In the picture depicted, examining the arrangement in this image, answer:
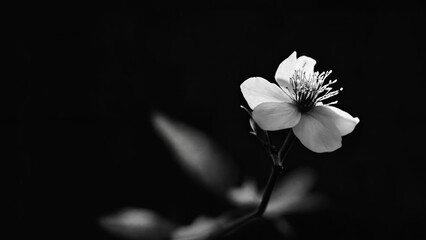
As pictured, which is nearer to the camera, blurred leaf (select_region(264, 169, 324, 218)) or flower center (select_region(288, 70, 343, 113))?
flower center (select_region(288, 70, 343, 113))

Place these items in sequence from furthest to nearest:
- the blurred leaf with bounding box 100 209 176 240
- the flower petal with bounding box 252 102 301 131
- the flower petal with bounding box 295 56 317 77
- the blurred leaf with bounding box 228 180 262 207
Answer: the blurred leaf with bounding box 228 180 262 207 → the blurred leaf with bounding box 100 209 176 240 → the flower petal with bounding box 295 56 317 77 → the flower petal with bounding box 252 102 301 131

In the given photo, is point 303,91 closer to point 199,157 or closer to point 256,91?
point 256,91

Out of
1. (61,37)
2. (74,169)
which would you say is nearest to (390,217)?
(74,169)

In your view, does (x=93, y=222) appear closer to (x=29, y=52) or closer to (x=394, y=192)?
(x=29, y=52)

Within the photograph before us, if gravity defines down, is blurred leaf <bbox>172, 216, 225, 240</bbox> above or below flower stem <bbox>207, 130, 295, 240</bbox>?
above

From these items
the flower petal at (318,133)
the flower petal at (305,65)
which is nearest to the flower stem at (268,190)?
the flower petal at (318,133)

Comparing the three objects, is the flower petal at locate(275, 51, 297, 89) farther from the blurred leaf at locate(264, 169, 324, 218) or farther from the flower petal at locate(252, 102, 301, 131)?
the blurred leaf at locate(264, 169, 324, 218)

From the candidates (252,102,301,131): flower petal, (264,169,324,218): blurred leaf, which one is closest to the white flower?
(252,102,301,131): flower petal
